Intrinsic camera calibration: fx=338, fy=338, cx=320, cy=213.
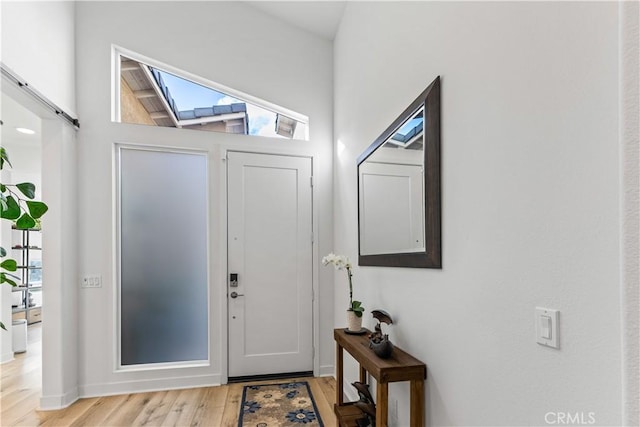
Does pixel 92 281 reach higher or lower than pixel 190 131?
lower

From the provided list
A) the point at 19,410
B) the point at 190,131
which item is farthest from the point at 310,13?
the point at 19,410

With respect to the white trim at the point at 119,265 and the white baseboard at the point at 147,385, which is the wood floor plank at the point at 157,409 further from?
the white trim at the point at 119,265

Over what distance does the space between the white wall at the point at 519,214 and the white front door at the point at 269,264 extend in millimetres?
1768

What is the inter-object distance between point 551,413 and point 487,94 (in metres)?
1.01

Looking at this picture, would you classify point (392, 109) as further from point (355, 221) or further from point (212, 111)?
point (212, 111)

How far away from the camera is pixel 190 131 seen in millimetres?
3309

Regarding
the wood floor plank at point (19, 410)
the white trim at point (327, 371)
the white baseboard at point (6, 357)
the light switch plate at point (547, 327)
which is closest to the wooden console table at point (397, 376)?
the light switch plate at point (547, 327)

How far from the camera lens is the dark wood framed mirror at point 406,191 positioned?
154cm

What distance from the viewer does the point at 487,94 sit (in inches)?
47.4

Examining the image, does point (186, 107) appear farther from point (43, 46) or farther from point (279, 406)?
point (279, 406)

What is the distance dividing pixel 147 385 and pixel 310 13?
3.86 metres

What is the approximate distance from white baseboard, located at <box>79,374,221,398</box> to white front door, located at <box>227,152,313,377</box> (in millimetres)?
248

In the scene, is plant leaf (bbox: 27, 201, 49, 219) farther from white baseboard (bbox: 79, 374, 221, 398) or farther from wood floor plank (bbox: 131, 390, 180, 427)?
white baseboard (bbox: 79, 374, 221, 398)

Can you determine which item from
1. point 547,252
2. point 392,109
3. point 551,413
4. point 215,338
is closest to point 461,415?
point 551,413
